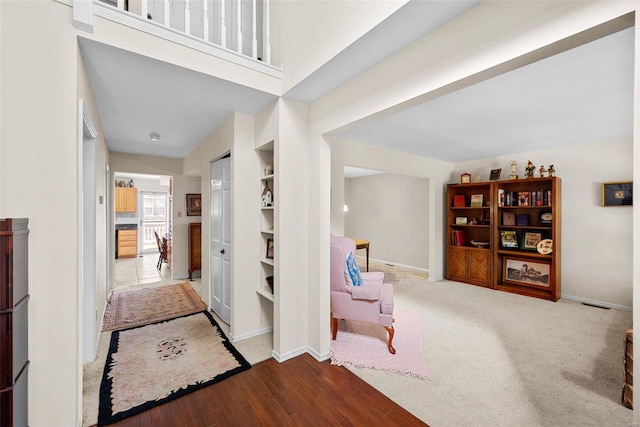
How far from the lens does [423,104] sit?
277cm

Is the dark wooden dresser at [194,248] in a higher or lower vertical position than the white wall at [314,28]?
lower

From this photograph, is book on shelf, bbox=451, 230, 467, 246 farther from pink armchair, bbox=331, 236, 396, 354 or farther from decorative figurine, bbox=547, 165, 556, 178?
pink armchair, bbox=331, 236, 396, 354

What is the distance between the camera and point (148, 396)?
77.8 inches

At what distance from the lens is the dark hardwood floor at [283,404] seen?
5.75 feet

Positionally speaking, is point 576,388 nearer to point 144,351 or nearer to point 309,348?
point 309,348

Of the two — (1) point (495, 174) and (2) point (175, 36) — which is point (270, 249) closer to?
(2) point (175, 36)

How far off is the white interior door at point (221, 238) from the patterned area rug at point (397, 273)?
10.5ft

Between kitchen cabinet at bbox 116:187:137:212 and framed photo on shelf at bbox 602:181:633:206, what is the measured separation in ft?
35.1

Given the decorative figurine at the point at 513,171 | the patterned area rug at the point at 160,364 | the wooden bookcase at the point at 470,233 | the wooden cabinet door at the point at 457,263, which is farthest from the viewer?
the wooden cabinet door at the point at 457,263

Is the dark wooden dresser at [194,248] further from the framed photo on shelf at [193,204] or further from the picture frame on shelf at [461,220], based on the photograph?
the picture frame on shelf at [461,220]

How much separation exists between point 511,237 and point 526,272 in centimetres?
62

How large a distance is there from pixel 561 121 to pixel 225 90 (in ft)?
12.6

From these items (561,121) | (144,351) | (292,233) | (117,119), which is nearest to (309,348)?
(292,233)

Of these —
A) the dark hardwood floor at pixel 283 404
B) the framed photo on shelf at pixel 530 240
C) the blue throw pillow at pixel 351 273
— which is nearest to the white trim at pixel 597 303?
the framed photo on shelf at pixel 530 240
